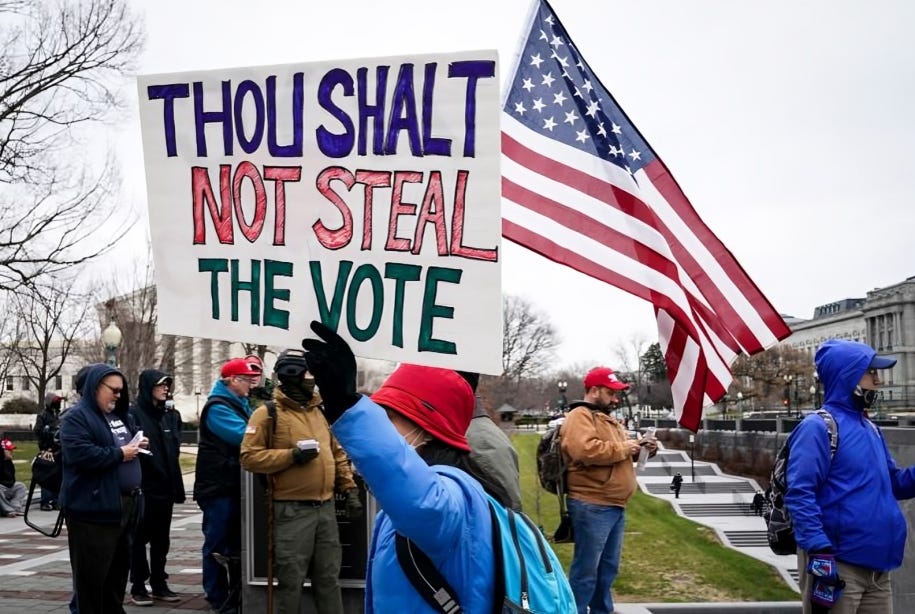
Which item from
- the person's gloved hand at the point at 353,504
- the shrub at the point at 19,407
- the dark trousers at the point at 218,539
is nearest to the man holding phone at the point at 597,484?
the person's gloved hand at the point at 353,504

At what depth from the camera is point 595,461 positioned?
21.5ft

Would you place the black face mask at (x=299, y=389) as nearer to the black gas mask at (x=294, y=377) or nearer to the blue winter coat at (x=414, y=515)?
the black gas mask at (x=294, y=377)

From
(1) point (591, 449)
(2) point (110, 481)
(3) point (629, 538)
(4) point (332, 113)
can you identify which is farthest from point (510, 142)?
(3) point (629, 538)

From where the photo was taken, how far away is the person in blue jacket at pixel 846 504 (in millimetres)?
4703

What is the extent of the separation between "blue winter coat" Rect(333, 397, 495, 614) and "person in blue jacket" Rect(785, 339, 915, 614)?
3.03m

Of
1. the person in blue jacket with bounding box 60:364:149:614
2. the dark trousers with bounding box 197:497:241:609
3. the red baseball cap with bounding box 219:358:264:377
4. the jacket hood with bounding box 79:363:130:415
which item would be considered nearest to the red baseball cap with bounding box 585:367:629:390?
the red baseball cap with bounding box 219:358:264:377

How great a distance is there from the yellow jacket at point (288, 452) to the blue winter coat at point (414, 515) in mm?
3622

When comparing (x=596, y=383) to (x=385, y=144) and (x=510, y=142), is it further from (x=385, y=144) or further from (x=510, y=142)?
(x=385, y=144)

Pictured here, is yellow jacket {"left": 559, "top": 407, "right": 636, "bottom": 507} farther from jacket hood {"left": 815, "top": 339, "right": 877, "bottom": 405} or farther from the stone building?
the stone building

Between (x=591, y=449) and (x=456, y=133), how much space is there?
4370mm

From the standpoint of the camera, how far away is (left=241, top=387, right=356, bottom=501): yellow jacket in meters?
Answer: 5.86

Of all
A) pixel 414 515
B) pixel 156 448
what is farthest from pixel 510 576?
pixel 156 448

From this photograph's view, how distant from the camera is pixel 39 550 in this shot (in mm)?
11180

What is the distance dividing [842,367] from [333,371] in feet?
12.2
